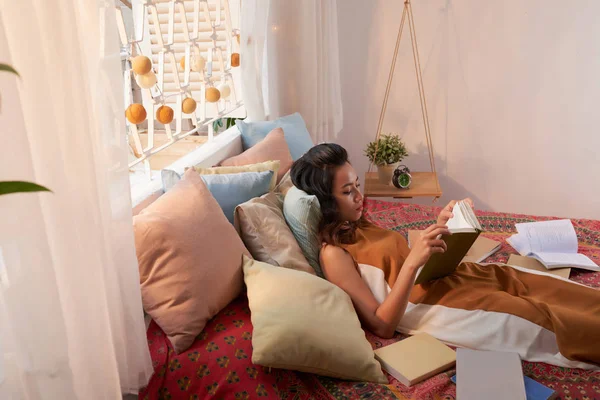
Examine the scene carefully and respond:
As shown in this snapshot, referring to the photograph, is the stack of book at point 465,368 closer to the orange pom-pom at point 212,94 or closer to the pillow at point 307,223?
the pillow at point 307,223

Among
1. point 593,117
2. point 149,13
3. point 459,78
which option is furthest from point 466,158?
point 149,13

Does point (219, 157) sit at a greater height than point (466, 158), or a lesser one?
greater

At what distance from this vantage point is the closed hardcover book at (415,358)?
1.45 metres

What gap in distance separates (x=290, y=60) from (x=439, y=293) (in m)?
1.66

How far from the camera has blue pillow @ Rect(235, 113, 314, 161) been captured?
8.67 ft

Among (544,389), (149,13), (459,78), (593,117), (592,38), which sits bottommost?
(544,389)

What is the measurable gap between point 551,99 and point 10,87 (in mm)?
3099

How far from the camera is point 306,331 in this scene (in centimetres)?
142

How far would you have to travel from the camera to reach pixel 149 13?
268 centimetres

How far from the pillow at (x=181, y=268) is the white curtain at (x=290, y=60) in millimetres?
1275

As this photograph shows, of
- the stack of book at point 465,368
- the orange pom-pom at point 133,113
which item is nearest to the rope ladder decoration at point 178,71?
the orange pom-pom at point 133,113

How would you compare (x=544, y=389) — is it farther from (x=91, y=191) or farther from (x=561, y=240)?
(x=91, y=191)

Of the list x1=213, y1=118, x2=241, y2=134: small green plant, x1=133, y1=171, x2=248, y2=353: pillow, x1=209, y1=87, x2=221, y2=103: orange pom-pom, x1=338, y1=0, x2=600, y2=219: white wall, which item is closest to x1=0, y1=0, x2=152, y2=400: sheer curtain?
x1=133, y1=171, x2=248, y2=353: pillow

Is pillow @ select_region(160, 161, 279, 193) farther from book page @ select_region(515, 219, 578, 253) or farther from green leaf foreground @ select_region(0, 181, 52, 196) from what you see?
green leaf foreground @ select_region(0, 181, 52, 196)
